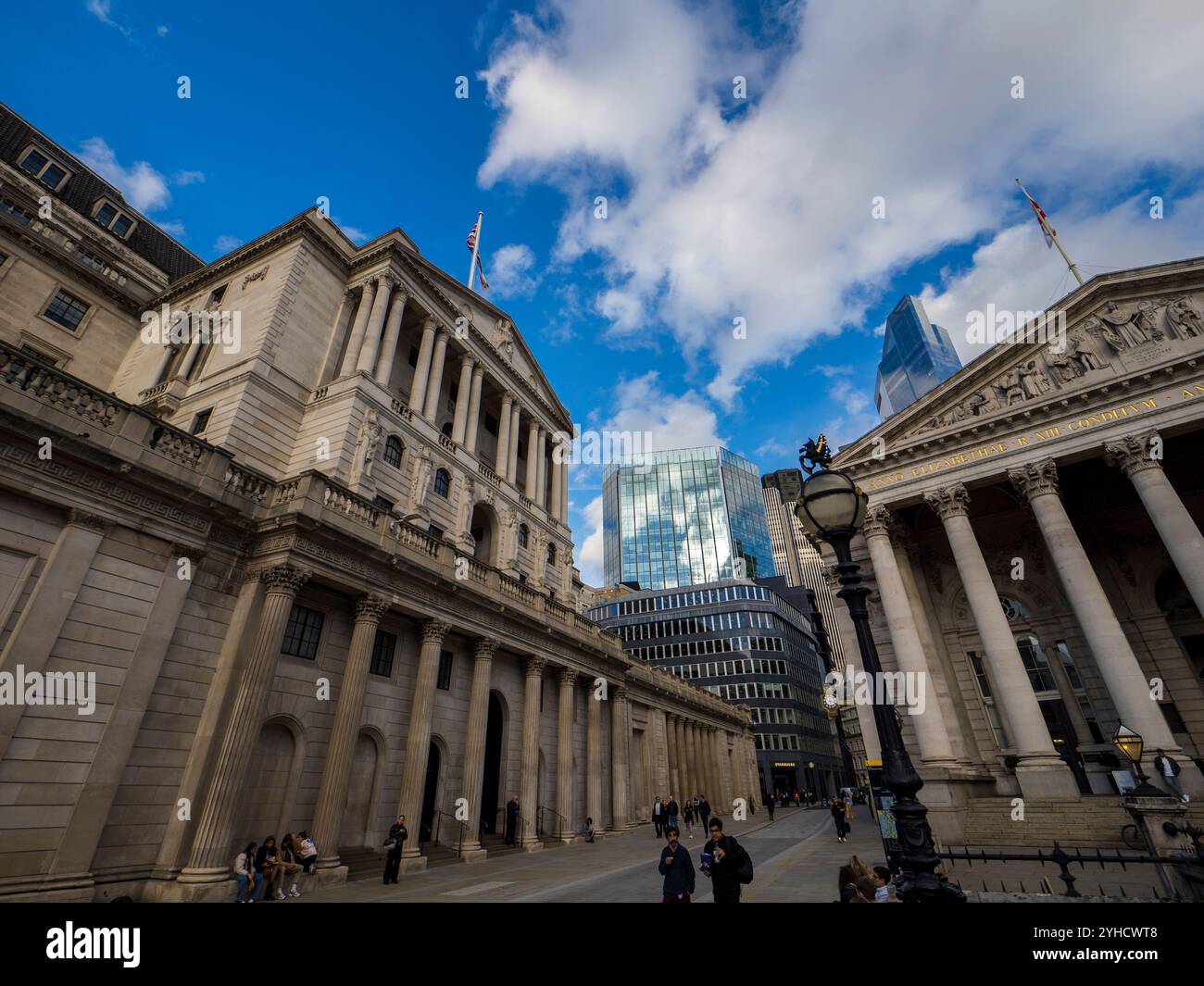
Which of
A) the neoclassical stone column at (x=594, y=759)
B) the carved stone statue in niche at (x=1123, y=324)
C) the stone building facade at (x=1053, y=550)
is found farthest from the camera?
the neoclassical stone column at (x=594, y=759)

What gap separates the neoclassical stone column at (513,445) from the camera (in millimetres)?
33125

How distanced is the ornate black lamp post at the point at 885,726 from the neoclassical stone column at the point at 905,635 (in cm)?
1666

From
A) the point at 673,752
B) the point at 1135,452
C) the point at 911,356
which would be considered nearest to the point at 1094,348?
A: the point at 1135,452

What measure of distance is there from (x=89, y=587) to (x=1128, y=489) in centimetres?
3800

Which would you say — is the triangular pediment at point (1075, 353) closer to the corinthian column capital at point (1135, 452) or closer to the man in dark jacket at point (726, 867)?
the corinthian column capital at point (1135, 452)

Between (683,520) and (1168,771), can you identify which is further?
(683,520)

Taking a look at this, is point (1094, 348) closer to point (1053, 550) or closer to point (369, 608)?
point (1053, 550)

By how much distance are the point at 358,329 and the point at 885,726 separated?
27280mm

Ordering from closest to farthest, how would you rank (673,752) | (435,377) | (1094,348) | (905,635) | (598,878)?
1. (598,878)
2. (905,635)
3. (1094,348)
4. (435,377)
5. (673,752)

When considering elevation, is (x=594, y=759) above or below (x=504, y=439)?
below

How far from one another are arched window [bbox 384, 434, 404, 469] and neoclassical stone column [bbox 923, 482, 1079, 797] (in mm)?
23147

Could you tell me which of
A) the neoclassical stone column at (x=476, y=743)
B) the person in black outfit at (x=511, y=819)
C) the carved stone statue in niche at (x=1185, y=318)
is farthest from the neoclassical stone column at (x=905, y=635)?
the neoclassical stone column at (x=476, y=743)

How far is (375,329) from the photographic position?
26.1m
